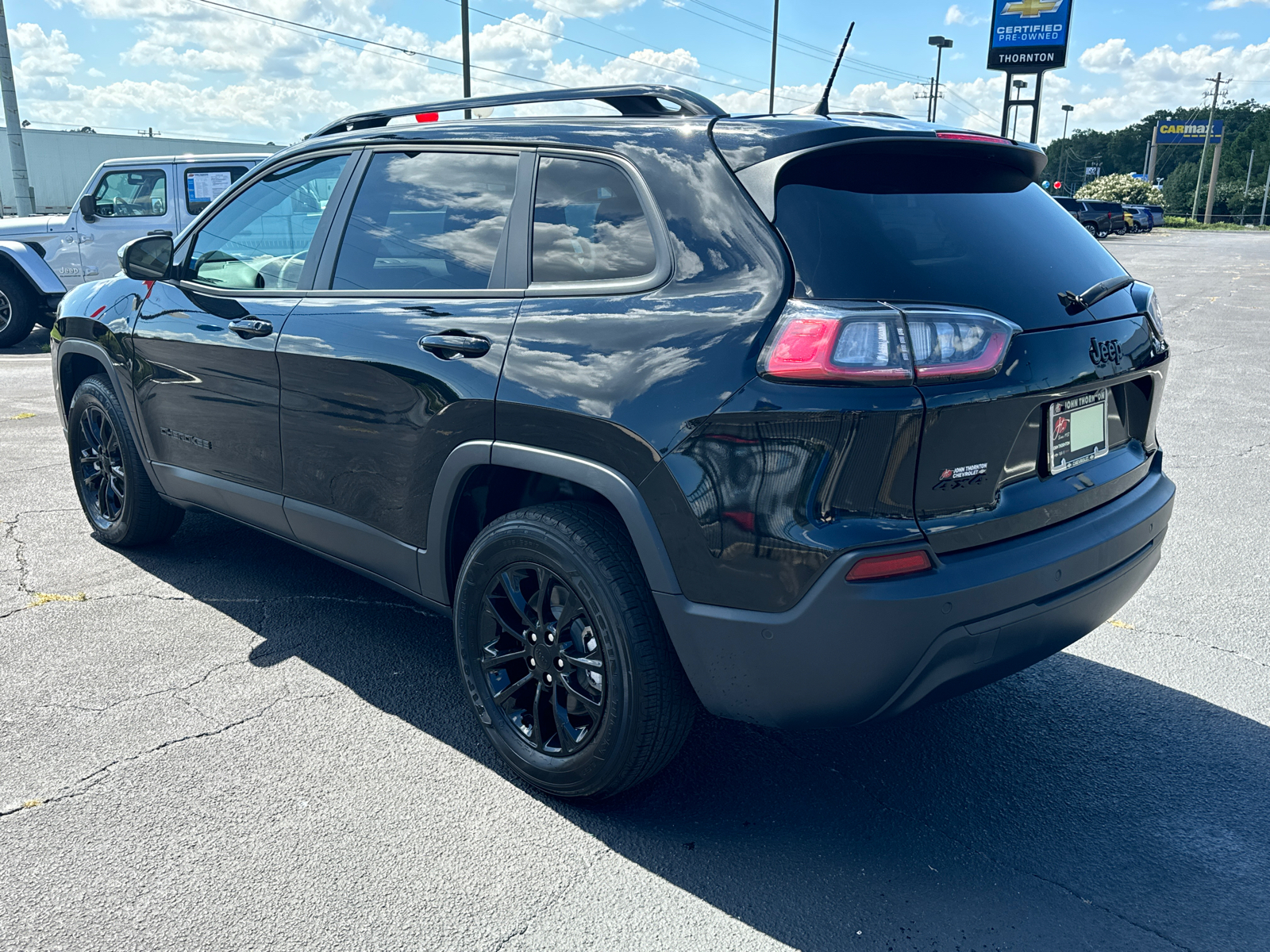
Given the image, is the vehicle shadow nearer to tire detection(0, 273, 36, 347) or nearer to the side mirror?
the side mirror

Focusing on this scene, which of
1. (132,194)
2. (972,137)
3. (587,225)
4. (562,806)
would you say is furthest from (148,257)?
(132,194)

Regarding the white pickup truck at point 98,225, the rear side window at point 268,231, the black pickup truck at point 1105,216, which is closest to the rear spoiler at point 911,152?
the rear side window at point 268,231

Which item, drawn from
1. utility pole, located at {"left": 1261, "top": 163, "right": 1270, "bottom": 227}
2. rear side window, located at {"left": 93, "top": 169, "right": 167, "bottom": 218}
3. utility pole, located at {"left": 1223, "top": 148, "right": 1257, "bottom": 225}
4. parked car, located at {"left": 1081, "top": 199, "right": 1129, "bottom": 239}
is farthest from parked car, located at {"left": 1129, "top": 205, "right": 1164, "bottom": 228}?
rear side window, located at {"left": 93, "top": 169, "right": 167, "bottom": 218}

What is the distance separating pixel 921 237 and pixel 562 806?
1.77m

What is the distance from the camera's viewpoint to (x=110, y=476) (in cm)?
471

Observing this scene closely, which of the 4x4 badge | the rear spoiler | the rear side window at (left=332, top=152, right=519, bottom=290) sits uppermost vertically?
the rear spoiler

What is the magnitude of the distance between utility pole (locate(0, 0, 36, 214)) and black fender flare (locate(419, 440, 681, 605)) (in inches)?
780

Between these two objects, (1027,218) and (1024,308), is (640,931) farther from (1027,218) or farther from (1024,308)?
(1027,218)

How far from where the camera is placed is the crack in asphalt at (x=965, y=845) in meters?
2.30

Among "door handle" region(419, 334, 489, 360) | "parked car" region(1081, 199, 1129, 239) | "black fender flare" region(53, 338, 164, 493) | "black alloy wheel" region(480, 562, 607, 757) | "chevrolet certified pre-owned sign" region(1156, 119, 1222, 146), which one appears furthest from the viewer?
"chevrolet certified pre-owned sign" region(1156, 119, 1222, 146)

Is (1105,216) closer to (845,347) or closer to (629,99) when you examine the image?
(629,99)

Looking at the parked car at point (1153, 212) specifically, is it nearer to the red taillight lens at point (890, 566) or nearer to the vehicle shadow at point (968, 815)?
the vehicle shadow at point (968, 815)

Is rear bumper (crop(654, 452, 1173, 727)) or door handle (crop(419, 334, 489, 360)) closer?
rear bumper (crop(654, 452, 1173, 727))

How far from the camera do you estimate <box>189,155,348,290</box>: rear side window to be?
11.6ft
